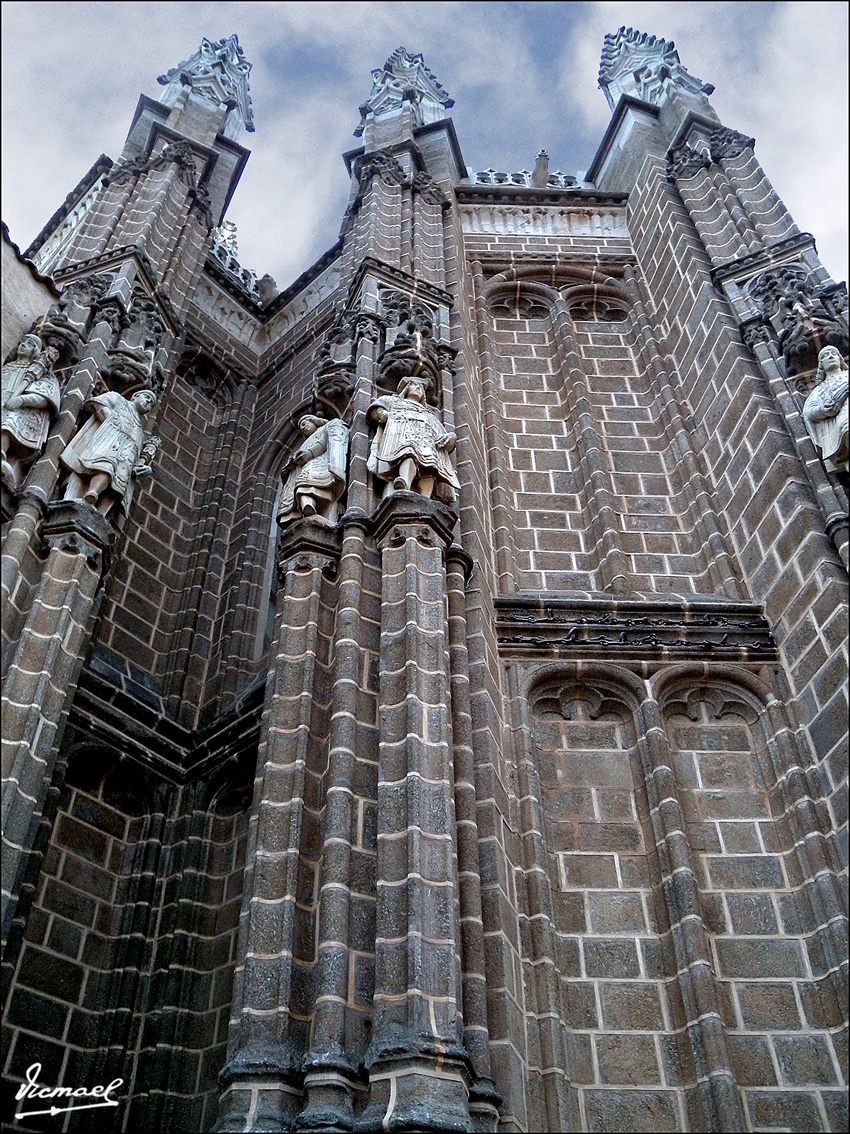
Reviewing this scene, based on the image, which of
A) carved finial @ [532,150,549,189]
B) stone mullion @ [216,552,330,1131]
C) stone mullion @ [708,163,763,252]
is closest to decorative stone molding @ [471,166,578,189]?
carved finial @ [532,150,549,189]

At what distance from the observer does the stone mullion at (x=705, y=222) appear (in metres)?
15.5

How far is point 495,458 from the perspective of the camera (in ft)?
47.4

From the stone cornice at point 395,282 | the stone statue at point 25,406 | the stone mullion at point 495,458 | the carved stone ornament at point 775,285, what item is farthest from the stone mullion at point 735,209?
the stone statue at point 25,406

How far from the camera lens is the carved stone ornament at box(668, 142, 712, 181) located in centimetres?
Result: 1767

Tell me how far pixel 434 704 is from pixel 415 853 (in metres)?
1.39

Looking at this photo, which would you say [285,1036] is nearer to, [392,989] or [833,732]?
[392,989]

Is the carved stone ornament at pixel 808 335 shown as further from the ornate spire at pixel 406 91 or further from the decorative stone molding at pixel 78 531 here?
the ornate spire at pixel 406 91

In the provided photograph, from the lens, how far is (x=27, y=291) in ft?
38.8

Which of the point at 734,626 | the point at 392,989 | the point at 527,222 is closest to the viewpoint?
the point at 392,989

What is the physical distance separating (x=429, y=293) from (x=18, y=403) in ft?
21.0

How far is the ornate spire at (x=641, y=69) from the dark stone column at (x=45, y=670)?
15043 mm

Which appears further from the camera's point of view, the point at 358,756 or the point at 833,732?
the point at 833,732

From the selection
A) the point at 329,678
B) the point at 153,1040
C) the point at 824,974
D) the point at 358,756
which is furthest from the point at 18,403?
the point at 824,974

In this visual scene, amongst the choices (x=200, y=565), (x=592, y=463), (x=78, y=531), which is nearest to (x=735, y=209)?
(x=592, y=463)
